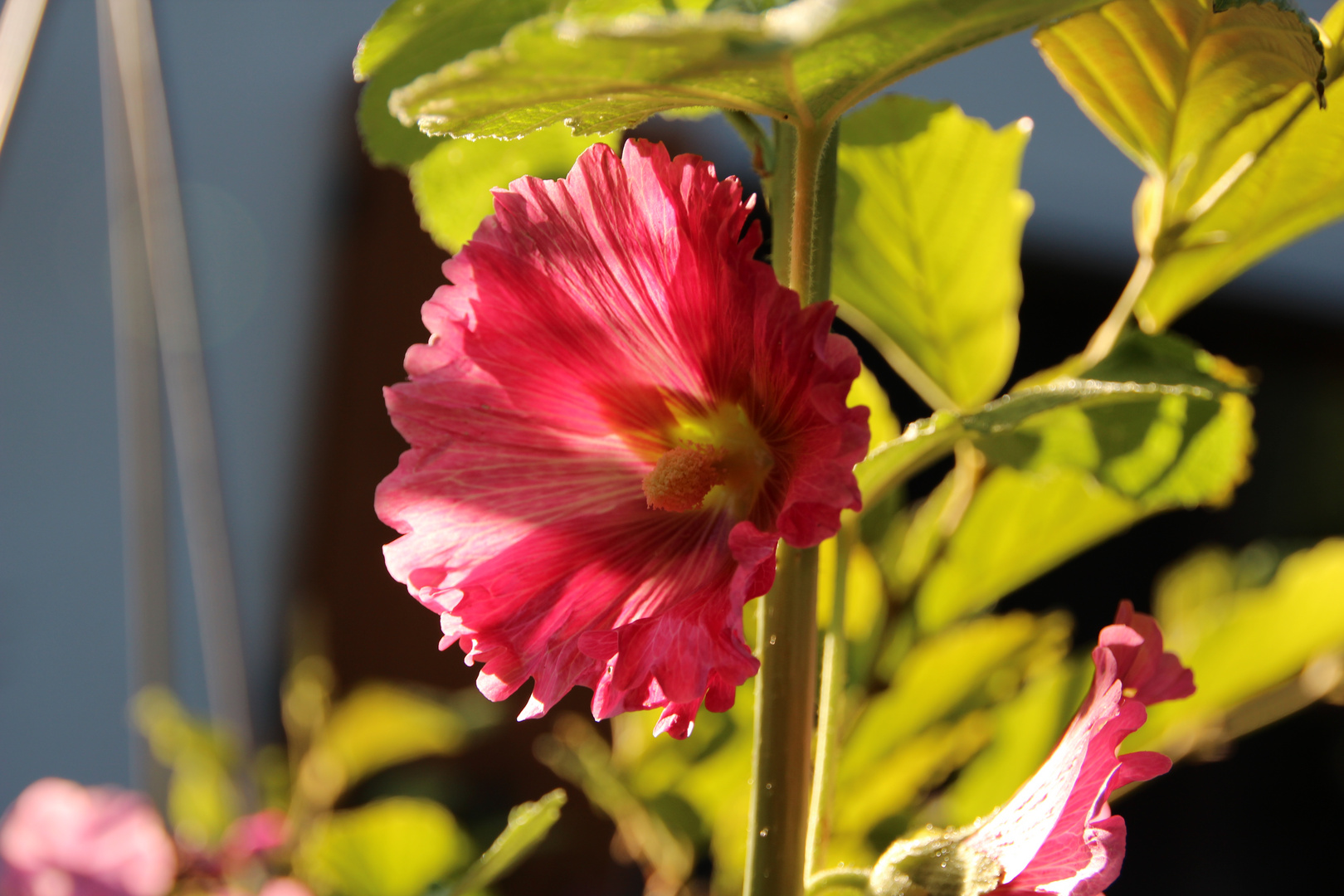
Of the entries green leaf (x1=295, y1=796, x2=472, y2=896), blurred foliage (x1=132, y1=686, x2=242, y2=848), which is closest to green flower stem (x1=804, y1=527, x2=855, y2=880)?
green leaf (x1=295, y1=796, x2=472, y2=896)

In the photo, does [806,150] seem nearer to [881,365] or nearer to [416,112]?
[416,112]

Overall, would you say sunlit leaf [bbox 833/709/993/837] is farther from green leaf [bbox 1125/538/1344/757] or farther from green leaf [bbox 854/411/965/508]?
green leaf [bbox 854/411/965/508]

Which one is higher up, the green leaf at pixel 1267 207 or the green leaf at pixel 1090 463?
the green leaf at pixel 1267 207

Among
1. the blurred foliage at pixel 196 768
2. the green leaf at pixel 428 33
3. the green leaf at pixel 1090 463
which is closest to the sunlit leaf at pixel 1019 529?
the green leaf at pixel 1090 463

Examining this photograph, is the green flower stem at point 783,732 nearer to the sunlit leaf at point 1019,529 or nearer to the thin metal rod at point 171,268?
the sunlit leaf at point 1019,529

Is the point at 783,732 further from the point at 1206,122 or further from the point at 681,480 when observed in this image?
the point at 1206,122

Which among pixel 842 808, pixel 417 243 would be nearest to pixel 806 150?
pixel 842 808
